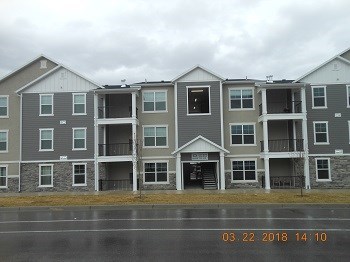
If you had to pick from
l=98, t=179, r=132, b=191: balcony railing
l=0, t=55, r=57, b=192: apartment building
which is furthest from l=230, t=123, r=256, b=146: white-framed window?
l=0, t=55, r=57, b=192: apartment building

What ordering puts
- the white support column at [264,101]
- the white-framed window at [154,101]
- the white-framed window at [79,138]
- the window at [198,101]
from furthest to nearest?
1. the window at [198,101]
2. the white-framed window at [154,101]
3. the white-framed window at [79,138]
4. the white support column at [264,101]

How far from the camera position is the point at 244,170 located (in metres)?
30.0

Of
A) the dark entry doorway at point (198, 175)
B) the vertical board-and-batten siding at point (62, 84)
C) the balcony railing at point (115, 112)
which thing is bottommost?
the dark entry doorway at point (198, 175)

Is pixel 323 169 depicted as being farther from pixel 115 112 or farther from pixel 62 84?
pixel 62 84

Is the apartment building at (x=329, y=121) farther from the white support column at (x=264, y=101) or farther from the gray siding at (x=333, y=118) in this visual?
the white support column at (x=264, y=101)

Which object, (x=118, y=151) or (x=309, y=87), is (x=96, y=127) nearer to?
(x=118, y=151)

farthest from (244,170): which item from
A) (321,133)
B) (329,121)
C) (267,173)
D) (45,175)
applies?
(45,175)

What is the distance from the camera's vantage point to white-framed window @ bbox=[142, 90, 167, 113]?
30922 millimetres

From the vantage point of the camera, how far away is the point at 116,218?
49.3 ft

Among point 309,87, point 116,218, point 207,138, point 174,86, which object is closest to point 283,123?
point 309,87

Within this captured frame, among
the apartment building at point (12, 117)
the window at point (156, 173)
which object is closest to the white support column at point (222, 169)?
the window at point (156, 173)

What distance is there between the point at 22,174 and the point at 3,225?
57.0 ft

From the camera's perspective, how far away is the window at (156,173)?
30.1m

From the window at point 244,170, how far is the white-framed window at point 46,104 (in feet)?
51.5
